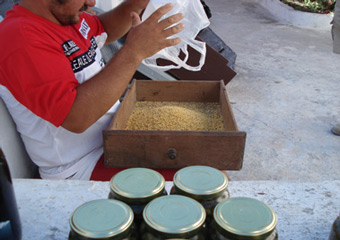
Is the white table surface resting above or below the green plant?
above

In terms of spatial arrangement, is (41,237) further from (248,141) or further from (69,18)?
(248,141)

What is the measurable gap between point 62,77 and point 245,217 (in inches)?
34.5

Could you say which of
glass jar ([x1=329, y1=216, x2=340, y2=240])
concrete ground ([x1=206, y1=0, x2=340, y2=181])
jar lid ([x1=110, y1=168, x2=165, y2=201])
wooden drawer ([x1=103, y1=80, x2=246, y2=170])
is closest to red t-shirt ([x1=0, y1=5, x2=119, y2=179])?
wooden drawer ([x1=103, y1=80, x2=246, y2=170])

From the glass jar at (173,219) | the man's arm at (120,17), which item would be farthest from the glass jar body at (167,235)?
the man's arm at (120,17)

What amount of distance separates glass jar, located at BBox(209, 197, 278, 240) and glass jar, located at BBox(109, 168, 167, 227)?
0.13 metres

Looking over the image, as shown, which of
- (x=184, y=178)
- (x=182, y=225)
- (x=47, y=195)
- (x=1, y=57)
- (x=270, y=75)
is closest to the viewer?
(x=182, y=225)

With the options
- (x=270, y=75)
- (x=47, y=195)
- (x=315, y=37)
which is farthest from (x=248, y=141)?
(x=315, y=37)

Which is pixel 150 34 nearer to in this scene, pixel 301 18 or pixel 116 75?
pixel 116 75

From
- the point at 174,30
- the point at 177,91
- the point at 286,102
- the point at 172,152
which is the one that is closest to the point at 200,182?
the point at 172,152

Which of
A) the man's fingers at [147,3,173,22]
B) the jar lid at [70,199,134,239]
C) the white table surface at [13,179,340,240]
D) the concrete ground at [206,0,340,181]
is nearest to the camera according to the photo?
the jar lid at [70,199,134,239]

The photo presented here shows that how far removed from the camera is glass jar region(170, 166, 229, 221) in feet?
2.23

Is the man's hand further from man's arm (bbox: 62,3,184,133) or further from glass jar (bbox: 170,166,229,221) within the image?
glass jar (bbox: 170,166,229,221)

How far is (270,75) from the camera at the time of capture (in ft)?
14.6

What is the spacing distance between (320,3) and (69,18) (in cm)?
793
